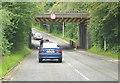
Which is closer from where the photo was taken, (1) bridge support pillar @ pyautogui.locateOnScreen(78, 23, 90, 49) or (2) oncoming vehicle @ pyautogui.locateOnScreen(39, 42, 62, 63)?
(2) oncoming vehicle @ pyautogui.locateOnScreen(39, 42, 62, 63)

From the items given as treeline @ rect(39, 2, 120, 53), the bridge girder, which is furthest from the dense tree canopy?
the bridge girder

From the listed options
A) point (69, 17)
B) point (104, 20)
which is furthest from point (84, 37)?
point (104, 20)

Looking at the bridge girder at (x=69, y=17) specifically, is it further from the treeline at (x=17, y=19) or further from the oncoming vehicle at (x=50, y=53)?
the oncoming vehicle at (x=50, y=53)

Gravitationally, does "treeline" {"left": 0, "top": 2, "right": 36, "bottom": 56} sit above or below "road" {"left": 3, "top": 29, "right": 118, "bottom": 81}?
above

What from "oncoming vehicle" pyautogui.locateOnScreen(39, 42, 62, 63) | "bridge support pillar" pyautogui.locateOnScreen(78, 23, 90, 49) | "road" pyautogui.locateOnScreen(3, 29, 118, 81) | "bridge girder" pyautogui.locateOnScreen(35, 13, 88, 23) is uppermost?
"bridge girder" pyautogui.locateOnScreen(35, 13, 88, 23)

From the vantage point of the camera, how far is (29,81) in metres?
17.5

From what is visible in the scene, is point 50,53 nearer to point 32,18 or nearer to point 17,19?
point 17,19

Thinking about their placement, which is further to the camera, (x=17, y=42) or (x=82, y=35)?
(x=82, y=35)

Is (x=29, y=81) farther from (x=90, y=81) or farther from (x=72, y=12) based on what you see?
(x=72, y=12)

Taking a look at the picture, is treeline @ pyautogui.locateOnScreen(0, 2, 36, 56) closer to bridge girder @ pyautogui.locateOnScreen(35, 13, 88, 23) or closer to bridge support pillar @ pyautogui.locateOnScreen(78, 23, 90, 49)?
bridge girder @ pyautogui.locateOnScreen(35, 13, 88, 23)

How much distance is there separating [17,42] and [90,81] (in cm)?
2456

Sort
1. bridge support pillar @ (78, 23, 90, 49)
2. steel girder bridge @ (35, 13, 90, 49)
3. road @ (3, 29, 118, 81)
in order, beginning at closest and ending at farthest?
road @ (3, 29, 118, 81) < steel girder bridge @ (35, 13, 90, 49) < bridge support pillar @ (78, 23, 90, 49)

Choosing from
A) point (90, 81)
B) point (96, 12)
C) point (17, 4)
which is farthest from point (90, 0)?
point (90, 81)

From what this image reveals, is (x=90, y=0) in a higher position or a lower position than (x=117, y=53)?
higher
